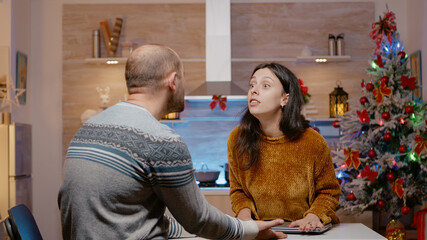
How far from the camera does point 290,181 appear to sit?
2047mm

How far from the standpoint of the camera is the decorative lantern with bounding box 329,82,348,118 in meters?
4.85

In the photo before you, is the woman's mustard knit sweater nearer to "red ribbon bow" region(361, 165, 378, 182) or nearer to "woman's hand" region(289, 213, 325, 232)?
"woman's hand" region(289, 213, 325, 232)

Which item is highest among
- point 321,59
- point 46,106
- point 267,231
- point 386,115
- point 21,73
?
point 321,59

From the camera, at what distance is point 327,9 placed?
511cm

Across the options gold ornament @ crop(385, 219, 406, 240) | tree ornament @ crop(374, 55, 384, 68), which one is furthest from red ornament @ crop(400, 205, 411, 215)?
tree ornament @ crop(374, 55, 384, 68)

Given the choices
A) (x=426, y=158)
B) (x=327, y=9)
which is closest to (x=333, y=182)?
(x=426, y=158)

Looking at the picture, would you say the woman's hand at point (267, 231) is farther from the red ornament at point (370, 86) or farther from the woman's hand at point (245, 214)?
the red ornament at point (370, 86)

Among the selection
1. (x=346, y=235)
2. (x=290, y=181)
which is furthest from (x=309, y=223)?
(x=290, y=181)

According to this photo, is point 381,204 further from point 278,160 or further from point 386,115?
point 278,160

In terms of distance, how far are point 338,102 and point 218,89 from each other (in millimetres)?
1209

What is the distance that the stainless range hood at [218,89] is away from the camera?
4660mm

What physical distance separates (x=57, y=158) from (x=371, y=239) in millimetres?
4049

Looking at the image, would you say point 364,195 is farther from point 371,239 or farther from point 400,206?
point 371,239

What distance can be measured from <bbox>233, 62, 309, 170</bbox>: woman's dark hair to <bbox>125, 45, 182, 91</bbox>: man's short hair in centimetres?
88
